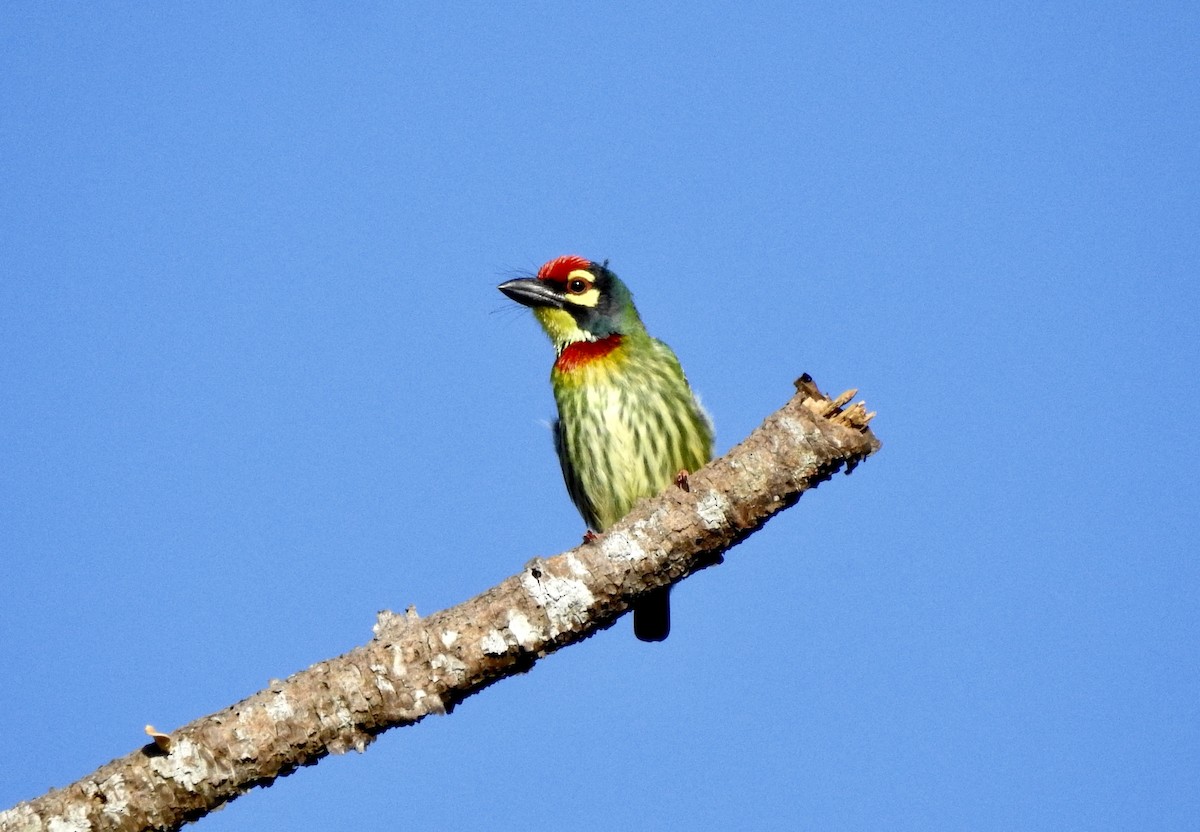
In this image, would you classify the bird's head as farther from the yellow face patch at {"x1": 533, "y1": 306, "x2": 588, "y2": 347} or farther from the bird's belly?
the bird's belly

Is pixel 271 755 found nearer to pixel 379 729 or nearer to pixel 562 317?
pixel 379 729

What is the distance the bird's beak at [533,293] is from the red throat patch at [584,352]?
30 centimetres

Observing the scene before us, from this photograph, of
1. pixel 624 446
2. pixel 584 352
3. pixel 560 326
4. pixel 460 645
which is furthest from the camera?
pixel 560 326

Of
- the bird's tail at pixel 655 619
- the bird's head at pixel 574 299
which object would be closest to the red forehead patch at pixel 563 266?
the bird's head at pixel 574 299

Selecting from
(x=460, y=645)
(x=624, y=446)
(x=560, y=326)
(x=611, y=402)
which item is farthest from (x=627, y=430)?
(x=460, y=645)

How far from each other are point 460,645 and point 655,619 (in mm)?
2604

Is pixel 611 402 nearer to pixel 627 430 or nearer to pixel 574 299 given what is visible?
pixel 627 430

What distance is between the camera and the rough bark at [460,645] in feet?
16.1

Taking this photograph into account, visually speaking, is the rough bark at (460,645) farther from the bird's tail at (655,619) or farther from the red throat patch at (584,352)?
the red throat patch at (584,352)

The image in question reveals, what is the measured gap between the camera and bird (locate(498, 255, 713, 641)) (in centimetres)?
751

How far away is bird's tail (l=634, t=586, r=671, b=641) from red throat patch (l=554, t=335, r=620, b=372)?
1.48 meters

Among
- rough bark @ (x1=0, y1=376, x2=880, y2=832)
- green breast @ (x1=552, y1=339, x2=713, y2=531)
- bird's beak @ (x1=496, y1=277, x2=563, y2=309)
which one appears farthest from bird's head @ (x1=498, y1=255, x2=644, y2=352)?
rough bark @ (x1=0, y1=376, x2=880, y2=832)

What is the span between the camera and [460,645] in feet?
16.9

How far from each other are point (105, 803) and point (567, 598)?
195cm
